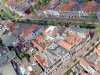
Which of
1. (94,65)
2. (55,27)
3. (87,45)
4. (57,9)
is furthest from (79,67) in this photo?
(57,9)

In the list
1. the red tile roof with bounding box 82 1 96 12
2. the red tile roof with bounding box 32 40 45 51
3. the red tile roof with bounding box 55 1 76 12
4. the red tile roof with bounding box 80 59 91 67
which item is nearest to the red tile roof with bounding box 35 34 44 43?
the red tile roof with bounding box 32 40 45 51

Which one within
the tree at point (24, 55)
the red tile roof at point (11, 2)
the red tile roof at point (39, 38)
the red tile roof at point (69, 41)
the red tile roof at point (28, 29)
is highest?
the red tile roof at point (69, 41)

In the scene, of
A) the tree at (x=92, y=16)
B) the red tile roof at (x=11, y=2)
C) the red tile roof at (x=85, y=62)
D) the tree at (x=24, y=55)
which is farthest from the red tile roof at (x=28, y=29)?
the red tile roof at (x=85, y=62)

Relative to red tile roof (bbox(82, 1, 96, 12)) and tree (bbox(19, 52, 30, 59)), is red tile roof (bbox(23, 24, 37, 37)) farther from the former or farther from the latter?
red tile roof (bbox(82, 1, 96, 12))

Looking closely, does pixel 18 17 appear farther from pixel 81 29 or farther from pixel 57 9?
pixel 81 29

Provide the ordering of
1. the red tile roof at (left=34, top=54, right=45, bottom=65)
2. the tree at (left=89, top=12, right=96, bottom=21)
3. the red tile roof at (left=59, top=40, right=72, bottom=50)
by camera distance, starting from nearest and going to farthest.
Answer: the red tile roof at (left=34, top=54, right=45, bottom=65) → the red tile roof at (left=59, top=40, right=72, bottom=50) → the tree at (left=89, top=12, right=96, bottom=21)

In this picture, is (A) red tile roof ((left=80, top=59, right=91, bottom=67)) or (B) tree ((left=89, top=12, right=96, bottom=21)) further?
(B) tree ((left=89, top=12, right=96, bottom=21))

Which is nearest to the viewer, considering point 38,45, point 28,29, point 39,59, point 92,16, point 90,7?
point 39,59

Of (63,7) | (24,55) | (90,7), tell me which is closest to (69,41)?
(24,55)

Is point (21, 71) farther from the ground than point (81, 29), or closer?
closer

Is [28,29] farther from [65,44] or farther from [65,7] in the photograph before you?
[65,44]

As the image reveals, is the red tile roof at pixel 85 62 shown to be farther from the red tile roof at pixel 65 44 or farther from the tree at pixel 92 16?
the tree at pixel 92 16
